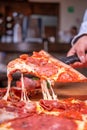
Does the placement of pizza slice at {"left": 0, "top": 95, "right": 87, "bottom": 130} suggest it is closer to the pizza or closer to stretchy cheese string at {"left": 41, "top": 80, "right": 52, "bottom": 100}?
the pizza

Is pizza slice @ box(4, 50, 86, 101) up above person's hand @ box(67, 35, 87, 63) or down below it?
below

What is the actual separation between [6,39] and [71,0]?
3.51m

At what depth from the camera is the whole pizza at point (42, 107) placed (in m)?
0.64

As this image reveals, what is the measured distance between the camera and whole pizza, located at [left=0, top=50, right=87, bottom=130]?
0.64 m

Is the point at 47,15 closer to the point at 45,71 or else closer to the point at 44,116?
the point at 45,71

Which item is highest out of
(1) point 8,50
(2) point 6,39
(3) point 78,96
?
(2) point 6,39

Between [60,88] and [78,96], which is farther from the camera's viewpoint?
[60,88]

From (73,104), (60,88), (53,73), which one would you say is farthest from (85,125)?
(60,88)

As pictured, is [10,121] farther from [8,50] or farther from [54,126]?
[8,50]

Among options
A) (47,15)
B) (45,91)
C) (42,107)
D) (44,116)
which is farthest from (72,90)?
(47,15)

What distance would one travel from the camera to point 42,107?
31.5 inches

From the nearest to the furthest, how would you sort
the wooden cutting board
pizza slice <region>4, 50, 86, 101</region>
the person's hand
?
1. pizza slice <region>4, 50, 86, 101</region>
2. the wooden cutting board
3. the person's hand

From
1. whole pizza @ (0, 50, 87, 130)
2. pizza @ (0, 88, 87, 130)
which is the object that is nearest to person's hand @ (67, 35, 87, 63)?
whole pizza @ (0, 50, 87, 130)

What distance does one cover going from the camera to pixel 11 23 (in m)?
6.14
